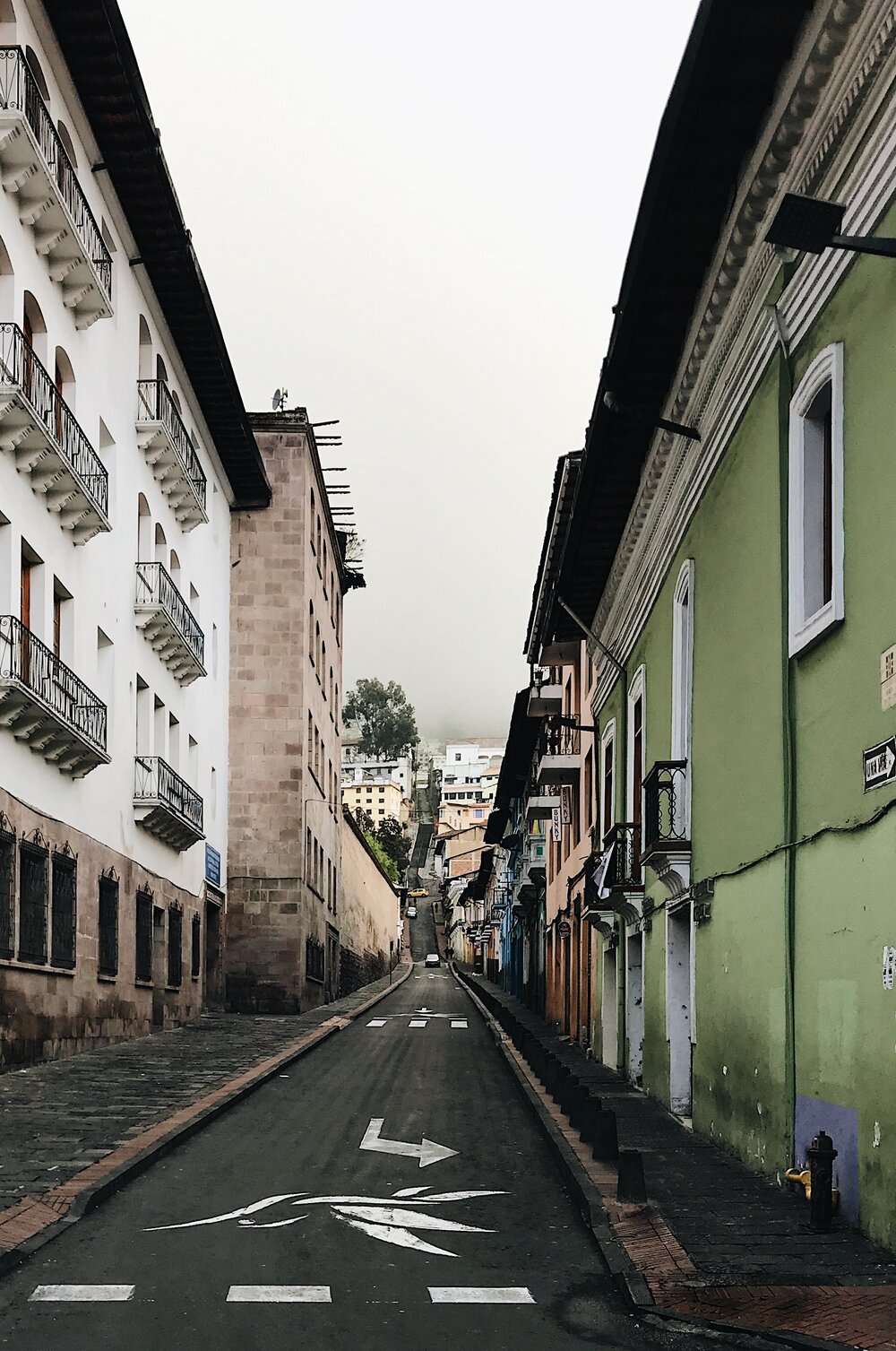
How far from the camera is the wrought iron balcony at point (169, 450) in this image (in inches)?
992

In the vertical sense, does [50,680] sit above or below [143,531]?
below

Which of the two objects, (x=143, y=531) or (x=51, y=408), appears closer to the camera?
(x=51, y=408)

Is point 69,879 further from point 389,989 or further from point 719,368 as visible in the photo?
point 389,989

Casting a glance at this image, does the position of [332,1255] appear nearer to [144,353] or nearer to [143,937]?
[143,937]

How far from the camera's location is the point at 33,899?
18.6 meters

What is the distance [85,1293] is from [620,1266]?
2.55 m

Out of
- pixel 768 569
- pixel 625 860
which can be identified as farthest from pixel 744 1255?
pixel 625 860

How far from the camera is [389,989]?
5812 centimetres

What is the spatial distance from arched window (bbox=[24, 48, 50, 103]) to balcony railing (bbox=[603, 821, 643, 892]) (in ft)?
36.4

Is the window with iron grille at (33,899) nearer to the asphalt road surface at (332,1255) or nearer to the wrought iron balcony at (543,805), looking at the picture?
the asphalt road surface at (332,1255)

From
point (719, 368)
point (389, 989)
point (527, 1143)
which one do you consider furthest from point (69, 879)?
point (389, 989)

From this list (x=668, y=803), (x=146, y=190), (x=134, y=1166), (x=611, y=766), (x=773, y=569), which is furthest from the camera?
(x=146, y=190)

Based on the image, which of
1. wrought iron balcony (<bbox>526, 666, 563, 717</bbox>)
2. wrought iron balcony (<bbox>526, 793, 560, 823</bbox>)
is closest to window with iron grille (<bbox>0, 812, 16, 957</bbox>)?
wrought iron balcony (<bbox>526, 666, 563, 717</bbox>)

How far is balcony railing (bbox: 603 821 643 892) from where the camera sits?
55.8 ft
